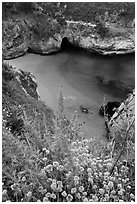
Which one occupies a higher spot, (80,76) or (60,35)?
(60,35)

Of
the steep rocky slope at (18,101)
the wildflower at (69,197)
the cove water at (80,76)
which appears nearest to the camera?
the wildflower at (69,197)

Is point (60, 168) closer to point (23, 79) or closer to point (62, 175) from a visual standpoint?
point (62, 175)

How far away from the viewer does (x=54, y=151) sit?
392 cm

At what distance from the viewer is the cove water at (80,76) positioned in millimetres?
16578

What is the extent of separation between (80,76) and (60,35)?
17.5ft

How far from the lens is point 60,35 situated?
23.7 meters

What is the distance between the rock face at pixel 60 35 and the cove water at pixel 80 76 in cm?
A: 68

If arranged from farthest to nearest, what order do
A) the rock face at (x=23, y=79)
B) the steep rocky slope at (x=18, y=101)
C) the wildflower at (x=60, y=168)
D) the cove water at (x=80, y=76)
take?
the cove water at (x=80, y=76) < the rock face at (x=23, y=79) < the steep rocky slope at (x=18, y=101) < the wildflower at (x=60, y=168)

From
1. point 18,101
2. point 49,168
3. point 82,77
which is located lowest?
point 82,77

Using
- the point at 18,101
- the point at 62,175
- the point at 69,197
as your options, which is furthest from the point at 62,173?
the point at 18,101

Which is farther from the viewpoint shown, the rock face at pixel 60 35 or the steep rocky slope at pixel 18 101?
the rock face at pixel 60 35

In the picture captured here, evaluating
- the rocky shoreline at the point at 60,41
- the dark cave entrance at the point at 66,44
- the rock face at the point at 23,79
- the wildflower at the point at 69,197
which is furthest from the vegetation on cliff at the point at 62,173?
the dark cave entrance at the point at 66,44

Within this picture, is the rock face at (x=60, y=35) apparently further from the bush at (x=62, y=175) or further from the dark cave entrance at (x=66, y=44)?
the bush at (x=62, y=175)

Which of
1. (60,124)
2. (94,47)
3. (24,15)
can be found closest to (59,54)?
(94,47)
